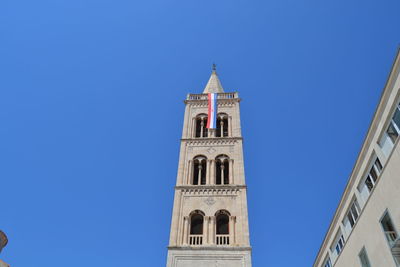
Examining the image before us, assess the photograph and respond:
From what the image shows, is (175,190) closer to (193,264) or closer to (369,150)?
(193,264)

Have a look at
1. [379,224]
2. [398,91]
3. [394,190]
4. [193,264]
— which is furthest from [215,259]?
[398,91]

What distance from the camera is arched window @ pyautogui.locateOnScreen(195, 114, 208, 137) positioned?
41.2m

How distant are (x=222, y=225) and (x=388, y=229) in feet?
57.7

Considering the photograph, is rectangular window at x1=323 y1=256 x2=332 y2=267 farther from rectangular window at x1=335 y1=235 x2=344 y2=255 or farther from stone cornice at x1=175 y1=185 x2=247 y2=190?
stone cornice at x1=175 y1=185 x2=247 y2=190

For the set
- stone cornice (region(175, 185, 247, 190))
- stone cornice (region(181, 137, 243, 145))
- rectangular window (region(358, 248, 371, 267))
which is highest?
stone cornice (region(181, 137, 243, 145))

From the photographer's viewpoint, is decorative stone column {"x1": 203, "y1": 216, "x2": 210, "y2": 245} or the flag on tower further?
the flag on tower

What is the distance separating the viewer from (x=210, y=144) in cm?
3844

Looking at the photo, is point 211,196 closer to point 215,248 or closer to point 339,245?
point 215,248

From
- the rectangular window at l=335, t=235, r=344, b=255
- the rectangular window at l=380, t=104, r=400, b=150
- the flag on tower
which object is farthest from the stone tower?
the rectangular window at l=380, t=104, r=400, b=150

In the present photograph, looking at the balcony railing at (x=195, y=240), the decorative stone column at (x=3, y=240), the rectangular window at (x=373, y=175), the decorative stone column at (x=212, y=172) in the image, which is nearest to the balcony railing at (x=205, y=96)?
the decorative stone column at (x=212, y=172)

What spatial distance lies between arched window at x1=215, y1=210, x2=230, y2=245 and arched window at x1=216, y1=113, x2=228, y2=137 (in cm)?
1086

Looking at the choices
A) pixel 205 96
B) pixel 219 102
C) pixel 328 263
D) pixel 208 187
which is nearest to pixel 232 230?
pixel 208 187

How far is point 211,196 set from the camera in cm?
3303

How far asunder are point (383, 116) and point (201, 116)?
88.2 feet
